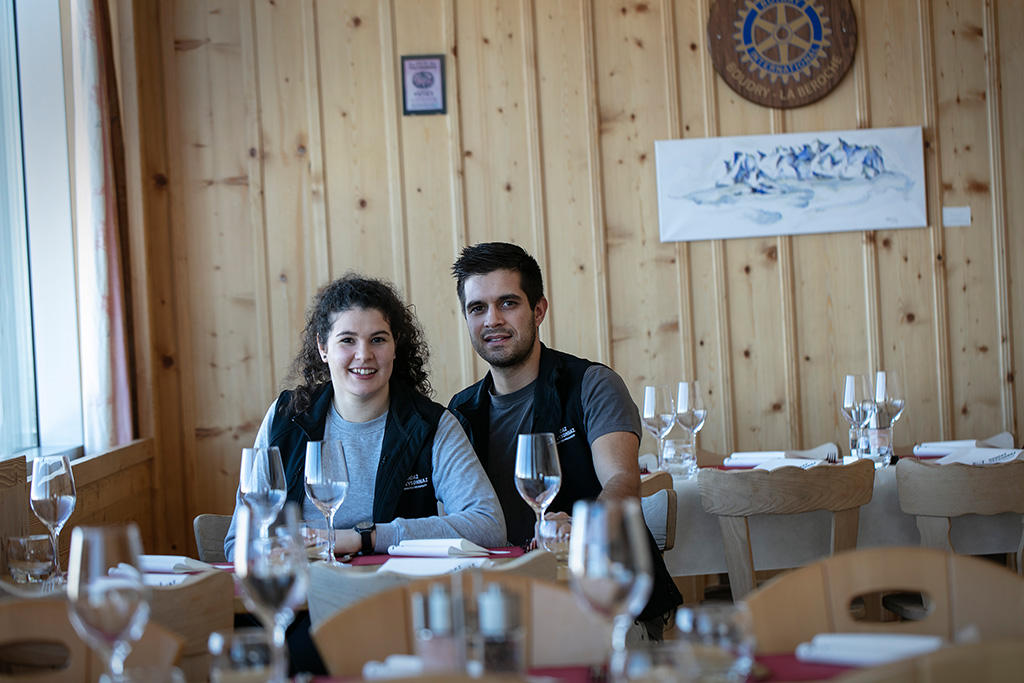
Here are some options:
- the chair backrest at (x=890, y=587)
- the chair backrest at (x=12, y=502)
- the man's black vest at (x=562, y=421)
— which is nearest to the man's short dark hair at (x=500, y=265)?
the man's black vest at (x=562, y=421)

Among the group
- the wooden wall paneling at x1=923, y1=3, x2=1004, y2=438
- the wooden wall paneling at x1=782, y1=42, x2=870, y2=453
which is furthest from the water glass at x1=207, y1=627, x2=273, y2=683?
the wooden wall paneling at x1=923, y1=3, x2=1004, y2=438

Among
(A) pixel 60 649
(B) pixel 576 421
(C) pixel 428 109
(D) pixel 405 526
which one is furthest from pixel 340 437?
(C) pixel 428 109

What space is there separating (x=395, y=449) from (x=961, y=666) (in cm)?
183

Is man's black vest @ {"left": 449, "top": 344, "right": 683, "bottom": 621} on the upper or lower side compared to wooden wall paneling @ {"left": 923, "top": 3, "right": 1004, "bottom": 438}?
lower

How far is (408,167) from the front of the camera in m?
4.46

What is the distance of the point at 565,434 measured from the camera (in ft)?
9.45

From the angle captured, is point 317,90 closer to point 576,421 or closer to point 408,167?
point 408,167

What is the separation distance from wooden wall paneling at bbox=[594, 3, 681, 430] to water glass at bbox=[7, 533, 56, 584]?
2745 mm

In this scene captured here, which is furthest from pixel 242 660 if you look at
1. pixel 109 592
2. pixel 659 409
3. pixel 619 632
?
pixel 659 409

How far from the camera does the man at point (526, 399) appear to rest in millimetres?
2834

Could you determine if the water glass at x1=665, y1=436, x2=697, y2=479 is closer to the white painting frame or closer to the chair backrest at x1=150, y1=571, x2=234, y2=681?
the white painting frame

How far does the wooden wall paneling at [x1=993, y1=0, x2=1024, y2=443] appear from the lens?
4.50 metres

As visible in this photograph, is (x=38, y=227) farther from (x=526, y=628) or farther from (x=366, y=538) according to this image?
(x=526, y=628)

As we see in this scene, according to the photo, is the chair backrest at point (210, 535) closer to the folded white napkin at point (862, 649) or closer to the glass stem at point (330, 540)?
the glass stem at point (330, 540)
